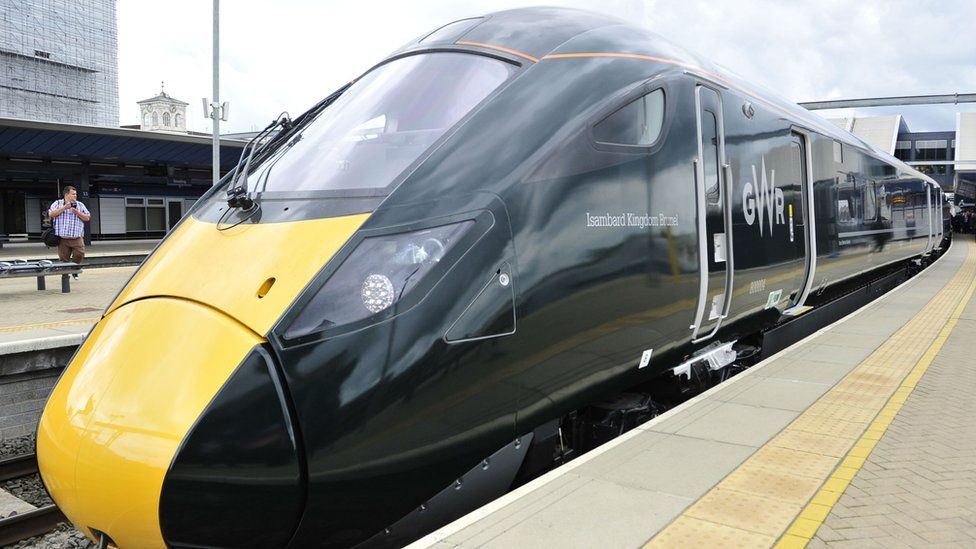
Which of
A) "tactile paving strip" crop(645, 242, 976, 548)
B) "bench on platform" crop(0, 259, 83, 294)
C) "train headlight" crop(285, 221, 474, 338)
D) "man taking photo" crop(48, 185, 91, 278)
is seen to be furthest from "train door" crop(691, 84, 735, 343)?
Result: "man taking photo" crop(48, 185, 91, 278)

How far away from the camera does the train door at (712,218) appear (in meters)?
4.96

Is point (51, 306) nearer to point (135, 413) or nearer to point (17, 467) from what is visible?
point (17, 467)

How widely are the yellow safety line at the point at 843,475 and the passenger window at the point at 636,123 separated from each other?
7.01 ft

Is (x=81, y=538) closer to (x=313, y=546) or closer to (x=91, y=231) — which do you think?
(x=313, y=546)

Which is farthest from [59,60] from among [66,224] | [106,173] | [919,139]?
[919,139]

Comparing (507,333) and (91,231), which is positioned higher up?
(91,231)

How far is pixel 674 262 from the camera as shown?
4617mm

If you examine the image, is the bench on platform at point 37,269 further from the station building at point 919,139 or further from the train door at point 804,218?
the station building at point 919,139

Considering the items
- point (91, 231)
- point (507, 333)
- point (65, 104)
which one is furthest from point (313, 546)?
point (65, 104)

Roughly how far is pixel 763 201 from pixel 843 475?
9.08 feet

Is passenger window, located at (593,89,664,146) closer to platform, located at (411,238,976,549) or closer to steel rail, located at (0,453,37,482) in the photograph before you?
platform, located at (411,238,976,549)

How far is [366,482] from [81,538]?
10.7ft

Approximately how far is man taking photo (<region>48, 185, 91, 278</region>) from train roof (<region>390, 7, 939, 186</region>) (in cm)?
1058

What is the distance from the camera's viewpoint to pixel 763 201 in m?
6.22
